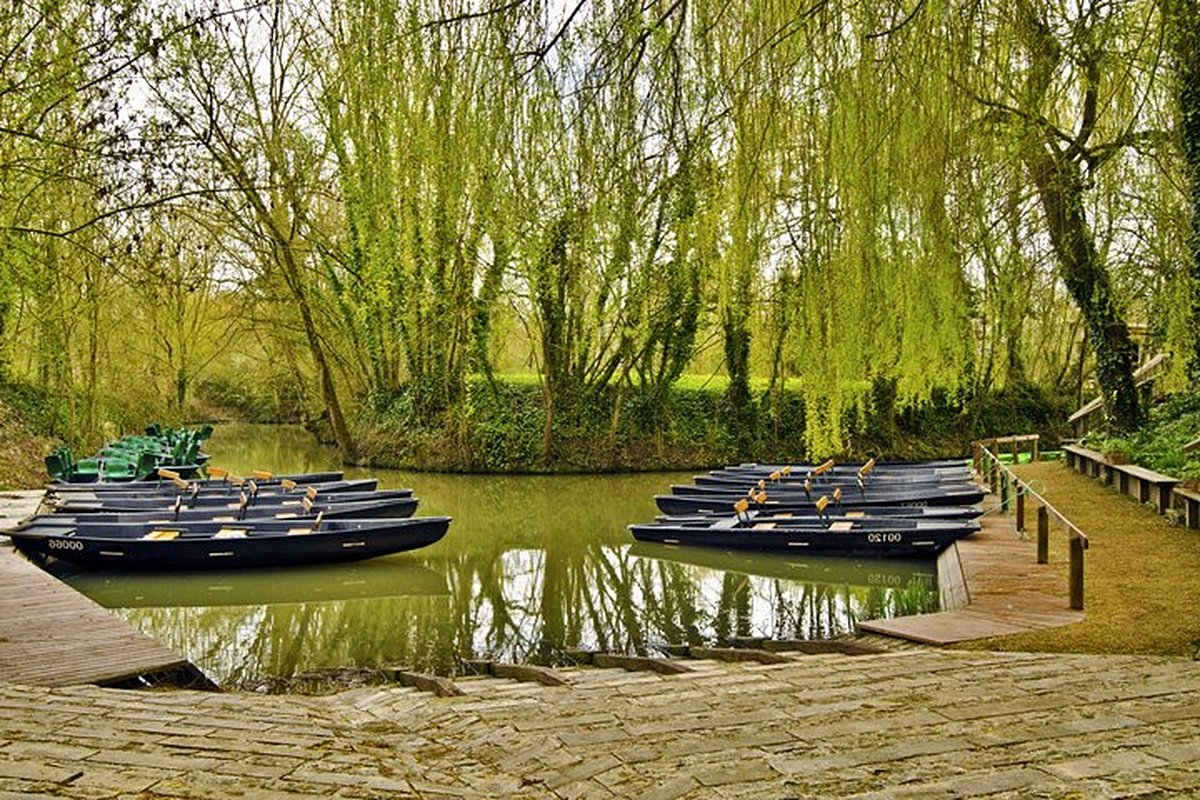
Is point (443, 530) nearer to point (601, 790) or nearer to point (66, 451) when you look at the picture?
point (66, 451)

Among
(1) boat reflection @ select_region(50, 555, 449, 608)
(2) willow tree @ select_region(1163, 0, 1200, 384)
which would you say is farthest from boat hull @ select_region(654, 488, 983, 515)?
(1) boat reflection @ select_region(50, 555, 449, 608)

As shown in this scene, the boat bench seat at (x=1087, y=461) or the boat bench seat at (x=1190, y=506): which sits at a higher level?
the boat bench seat at (x=1087, y=461)

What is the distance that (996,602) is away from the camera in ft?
24.1

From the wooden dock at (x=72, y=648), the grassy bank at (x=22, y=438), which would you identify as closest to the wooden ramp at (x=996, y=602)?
the wooden dock at (x=72, y=648)

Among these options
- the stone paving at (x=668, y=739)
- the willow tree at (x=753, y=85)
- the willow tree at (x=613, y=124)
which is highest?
the willow tree at (x=753, y=85)

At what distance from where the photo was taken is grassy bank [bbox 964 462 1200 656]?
5.69 meters

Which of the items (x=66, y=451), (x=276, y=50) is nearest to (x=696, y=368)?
(x=276, y=50)

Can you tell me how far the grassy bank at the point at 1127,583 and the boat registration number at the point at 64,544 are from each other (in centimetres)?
924

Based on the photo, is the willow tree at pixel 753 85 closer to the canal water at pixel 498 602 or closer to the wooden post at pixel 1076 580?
the wooden post at pixel 1076 580

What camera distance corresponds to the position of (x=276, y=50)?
21.4 meters

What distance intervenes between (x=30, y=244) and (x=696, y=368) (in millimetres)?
20364

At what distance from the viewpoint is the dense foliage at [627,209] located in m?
3.40

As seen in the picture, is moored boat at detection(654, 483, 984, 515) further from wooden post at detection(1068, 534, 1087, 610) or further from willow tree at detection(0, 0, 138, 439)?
willow tree at detection(0, 0, 138, 439)

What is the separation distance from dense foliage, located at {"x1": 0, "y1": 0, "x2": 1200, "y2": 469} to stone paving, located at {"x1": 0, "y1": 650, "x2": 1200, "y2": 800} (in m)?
1.86
